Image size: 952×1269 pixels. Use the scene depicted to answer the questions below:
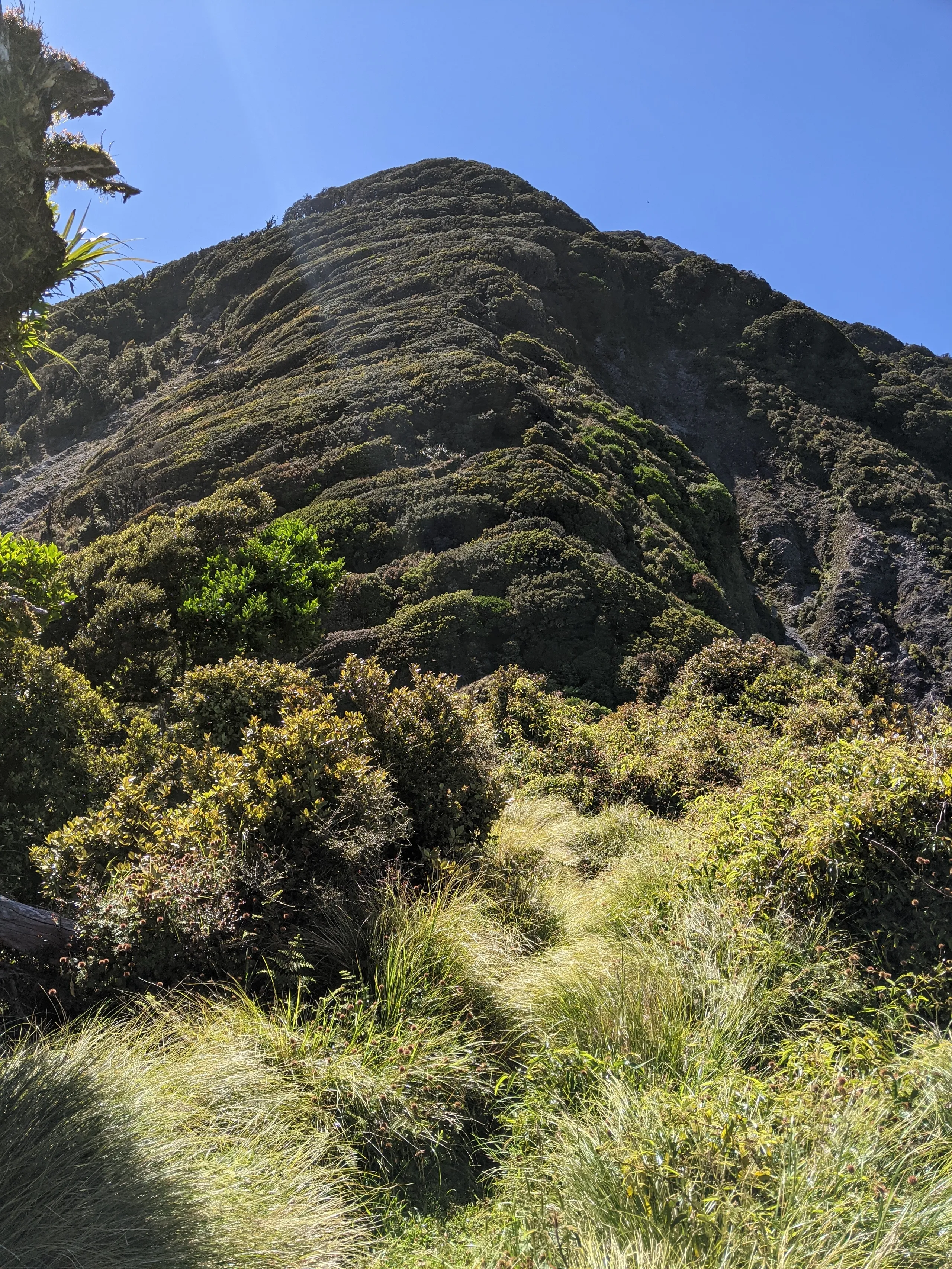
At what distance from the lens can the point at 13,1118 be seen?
110 inches

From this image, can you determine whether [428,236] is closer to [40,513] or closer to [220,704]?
[40,513]

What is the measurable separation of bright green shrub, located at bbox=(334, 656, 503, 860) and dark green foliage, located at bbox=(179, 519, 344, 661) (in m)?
7.62

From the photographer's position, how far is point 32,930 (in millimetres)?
4234

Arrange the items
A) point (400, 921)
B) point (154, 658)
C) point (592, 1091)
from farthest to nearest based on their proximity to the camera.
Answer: point (154, 658) < point (400, 921) < point (592, 1091)

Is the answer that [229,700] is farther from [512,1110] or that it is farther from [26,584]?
[512,1110]

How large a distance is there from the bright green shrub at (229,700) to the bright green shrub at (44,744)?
2.91 ft

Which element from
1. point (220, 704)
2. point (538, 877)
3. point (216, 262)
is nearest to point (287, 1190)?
point (538, 877)

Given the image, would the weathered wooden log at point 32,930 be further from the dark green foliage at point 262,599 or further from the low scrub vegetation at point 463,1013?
the dark green foliage at point 262,599

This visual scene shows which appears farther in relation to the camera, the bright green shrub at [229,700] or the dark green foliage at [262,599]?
the dark green foliage at [262,599]

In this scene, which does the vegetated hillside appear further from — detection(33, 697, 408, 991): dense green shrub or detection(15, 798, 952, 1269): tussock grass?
detection(15, 798, 952, 1269): tussock grass

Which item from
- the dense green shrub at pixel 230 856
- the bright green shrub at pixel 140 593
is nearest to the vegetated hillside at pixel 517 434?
the bright green shrub at pixel 140 593

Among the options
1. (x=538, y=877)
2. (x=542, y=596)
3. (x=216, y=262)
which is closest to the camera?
(x=538, y=877)

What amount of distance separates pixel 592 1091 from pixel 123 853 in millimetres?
3245

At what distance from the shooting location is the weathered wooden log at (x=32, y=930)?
165 inches
